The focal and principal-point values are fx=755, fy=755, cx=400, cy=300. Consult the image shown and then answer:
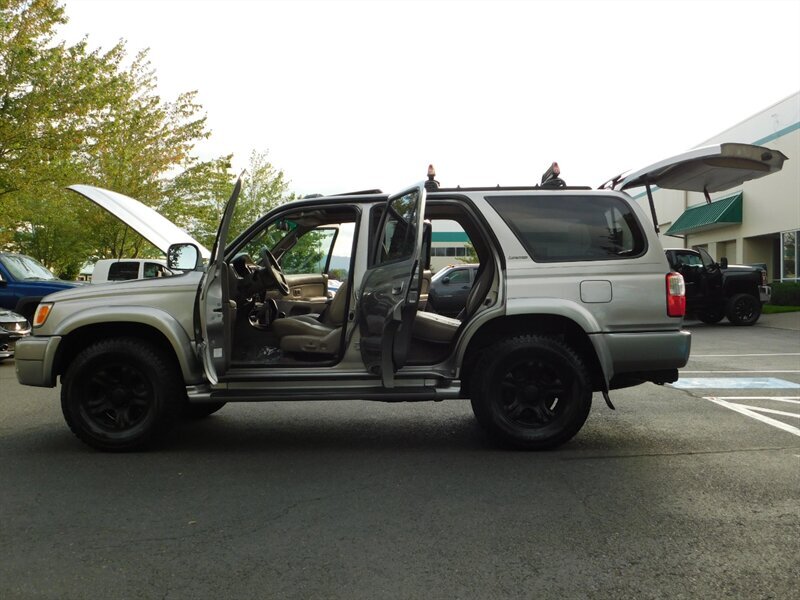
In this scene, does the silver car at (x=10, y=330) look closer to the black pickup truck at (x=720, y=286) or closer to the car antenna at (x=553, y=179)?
the car antenna at (x=553, y=179)

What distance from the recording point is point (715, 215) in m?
32.2

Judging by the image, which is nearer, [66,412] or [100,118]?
[66,412]

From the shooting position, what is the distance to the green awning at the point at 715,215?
31.7 metres

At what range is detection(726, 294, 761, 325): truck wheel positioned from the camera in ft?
62.7

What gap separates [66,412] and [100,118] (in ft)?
54.1

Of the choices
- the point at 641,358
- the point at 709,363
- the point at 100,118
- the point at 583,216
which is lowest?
the point at 709,363

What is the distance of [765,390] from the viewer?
8734mm

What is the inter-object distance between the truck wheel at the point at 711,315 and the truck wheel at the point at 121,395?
659 inches

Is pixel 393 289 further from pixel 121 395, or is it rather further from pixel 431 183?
pixel 121 395

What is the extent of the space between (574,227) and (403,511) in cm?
272

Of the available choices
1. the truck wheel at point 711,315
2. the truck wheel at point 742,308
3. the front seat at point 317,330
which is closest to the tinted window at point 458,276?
the truck wheel at point 711,315

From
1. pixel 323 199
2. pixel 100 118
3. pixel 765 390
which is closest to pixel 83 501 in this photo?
pixel 323 199

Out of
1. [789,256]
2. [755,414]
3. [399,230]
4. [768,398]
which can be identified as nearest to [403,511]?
[399,230]

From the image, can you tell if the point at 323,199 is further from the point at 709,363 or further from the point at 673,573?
the point at 709,363
